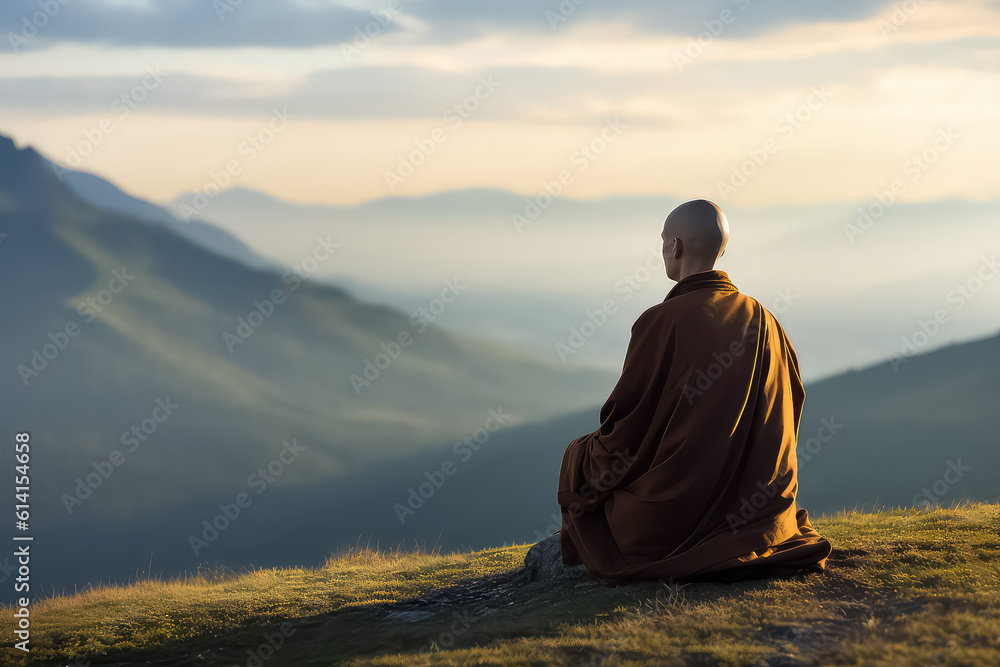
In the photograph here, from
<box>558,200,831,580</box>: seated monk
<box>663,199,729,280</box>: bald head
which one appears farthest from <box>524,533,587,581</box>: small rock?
<box>663,199,729,280</box>: bald head

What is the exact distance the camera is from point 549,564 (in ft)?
25.3

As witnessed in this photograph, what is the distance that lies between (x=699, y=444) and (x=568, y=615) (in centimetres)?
173

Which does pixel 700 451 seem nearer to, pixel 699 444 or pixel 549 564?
pixel 699 444

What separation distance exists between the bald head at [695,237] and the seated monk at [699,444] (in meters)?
0.01

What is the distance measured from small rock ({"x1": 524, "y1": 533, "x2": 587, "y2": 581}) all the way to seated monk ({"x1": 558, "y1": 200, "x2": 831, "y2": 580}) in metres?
0.46

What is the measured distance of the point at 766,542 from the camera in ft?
21.2

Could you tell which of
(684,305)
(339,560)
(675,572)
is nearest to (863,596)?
(675,572)

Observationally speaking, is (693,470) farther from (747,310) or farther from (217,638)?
(217,638)

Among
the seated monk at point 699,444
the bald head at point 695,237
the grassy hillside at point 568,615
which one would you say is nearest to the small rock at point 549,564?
the grassy hillside at point 568,615

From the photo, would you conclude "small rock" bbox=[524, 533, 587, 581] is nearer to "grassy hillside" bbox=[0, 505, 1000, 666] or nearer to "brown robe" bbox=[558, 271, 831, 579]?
"grassy hillside" bbox=[0, 505, 1000, 666]

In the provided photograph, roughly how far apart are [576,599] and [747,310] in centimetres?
288

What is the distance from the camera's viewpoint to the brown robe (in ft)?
21.3

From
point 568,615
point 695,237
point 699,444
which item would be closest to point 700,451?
point 699,444

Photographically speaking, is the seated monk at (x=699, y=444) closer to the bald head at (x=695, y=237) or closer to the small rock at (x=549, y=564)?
the bald head at (x=695, y=237)
